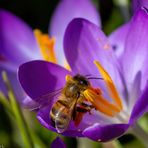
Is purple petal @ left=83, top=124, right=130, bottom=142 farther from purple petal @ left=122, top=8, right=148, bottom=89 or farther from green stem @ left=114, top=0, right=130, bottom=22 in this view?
green stem @ left=114, top=0, right=130, bottom=22

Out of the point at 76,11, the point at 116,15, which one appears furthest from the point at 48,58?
the point at 116,15

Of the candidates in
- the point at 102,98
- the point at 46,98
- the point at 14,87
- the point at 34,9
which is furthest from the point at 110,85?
the point at 34,9

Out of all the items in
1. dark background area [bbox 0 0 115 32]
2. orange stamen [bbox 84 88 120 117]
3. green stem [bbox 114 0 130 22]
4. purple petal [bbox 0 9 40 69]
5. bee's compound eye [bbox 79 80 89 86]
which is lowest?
dark background area [bbox 0 0 115 32]

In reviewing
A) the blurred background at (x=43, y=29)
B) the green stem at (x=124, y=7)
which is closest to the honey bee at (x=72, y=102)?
the blurred background at (x=43, y=29)

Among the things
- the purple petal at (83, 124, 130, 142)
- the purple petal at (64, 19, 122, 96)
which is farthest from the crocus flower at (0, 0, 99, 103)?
the purple petal at (83, 124, 130, 142)

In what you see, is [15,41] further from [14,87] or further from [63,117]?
[63,117]

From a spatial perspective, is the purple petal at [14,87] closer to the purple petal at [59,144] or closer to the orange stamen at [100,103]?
the orange stamen at [100,103]
